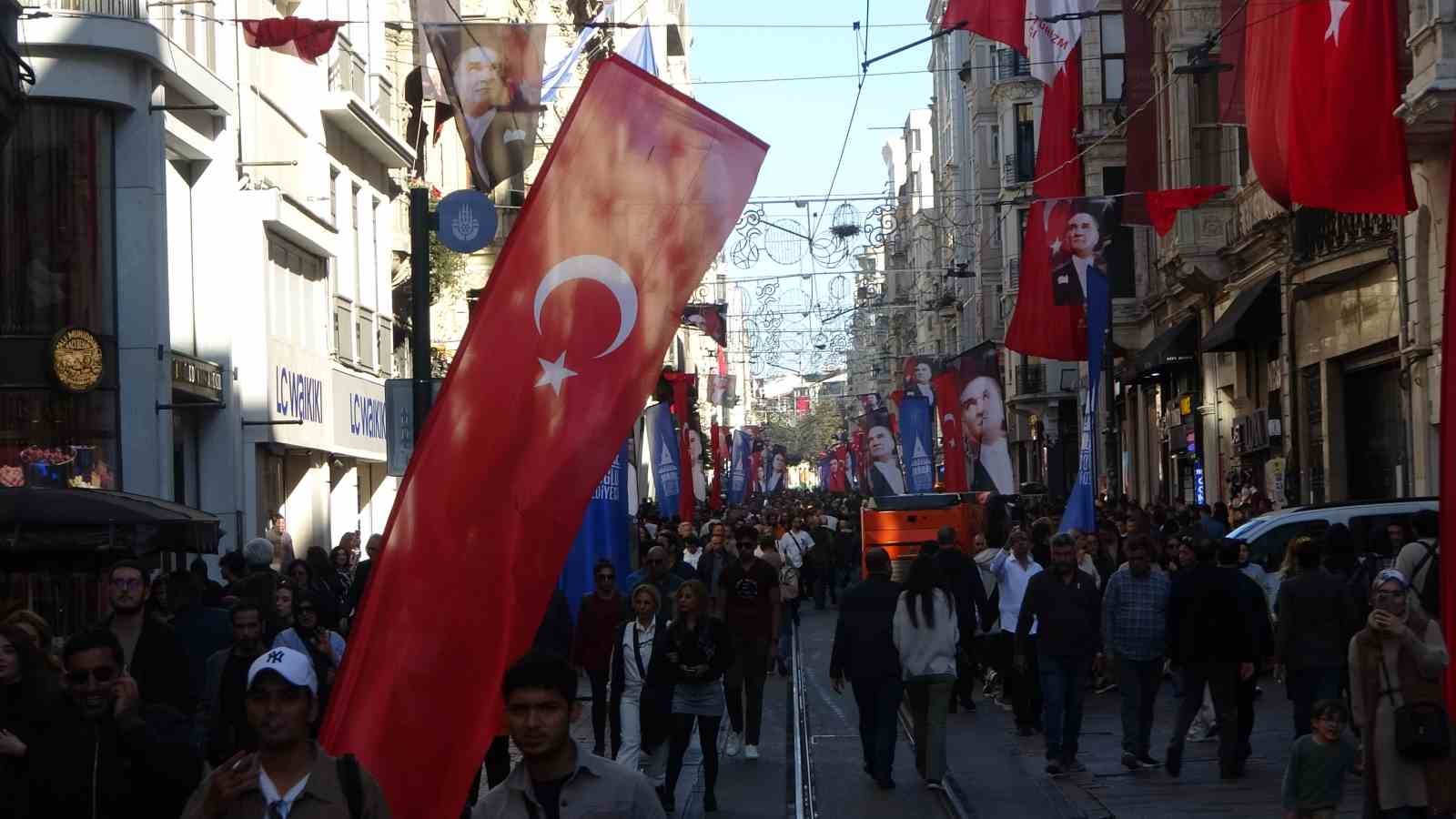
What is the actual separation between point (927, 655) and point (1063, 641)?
102cm

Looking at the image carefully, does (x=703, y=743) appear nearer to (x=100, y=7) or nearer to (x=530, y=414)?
(x=530, y=414)

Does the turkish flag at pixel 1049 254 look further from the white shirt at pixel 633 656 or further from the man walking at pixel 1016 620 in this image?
the white shirt at pixel 633 656

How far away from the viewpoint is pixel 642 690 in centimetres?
1397

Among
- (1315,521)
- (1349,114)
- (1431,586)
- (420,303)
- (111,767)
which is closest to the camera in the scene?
(111,767)

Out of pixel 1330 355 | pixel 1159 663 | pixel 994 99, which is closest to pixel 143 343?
pixel 1159 663

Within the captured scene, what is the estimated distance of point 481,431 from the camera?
582 centimetres

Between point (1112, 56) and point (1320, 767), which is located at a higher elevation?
point (1112, 56)

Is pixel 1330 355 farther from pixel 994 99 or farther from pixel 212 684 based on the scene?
pixel 994 99

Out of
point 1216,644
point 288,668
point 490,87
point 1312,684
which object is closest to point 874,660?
point 1216,644

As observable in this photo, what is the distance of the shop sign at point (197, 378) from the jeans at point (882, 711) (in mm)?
13429

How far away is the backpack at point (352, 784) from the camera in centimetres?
495

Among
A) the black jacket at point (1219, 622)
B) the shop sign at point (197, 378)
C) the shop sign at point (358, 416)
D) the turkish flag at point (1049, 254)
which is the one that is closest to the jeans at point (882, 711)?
the black jacket at point (1219, 622)

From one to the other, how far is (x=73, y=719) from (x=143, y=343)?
738 inches

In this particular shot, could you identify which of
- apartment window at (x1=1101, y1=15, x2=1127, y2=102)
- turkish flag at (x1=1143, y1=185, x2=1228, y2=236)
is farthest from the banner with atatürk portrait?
apartment window at (x1=1101, y1=15, x2=1127, y2=102)
